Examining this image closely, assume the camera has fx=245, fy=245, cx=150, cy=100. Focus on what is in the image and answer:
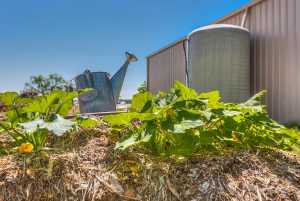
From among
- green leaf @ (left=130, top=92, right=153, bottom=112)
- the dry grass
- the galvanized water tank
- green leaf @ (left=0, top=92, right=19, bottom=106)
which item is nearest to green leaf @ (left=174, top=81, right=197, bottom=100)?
green leaf @ (left=130, top=92, right=153, bottom=112)

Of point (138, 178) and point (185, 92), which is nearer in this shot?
point (138, 178)

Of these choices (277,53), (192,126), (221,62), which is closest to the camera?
(192,126)

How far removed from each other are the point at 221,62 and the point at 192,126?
2173 mm

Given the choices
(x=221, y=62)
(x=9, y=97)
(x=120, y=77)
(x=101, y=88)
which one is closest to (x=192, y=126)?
(x=9, y=97)

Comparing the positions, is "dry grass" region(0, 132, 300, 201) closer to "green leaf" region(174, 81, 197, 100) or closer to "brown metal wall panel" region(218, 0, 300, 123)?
"green leaf" region(174, 81, 197, 100)

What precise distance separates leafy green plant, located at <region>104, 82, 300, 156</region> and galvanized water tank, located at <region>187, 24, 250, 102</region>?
5.70ft

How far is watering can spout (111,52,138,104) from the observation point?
5.36 meters

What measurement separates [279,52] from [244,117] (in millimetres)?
2356

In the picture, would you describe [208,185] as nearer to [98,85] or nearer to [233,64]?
[233,64]

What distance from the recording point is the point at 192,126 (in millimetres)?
740

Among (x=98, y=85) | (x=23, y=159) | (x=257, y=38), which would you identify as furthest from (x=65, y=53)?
(x=23, y=159)

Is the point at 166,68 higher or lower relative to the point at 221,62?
higher

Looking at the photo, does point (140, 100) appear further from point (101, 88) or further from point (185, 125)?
point (101, 88)

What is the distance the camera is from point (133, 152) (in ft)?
2.78
